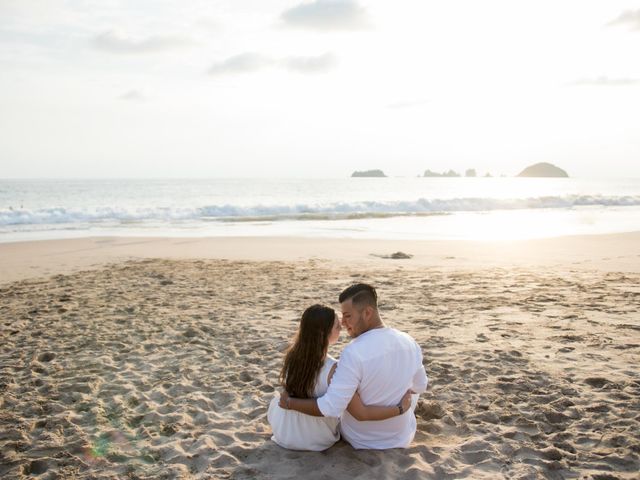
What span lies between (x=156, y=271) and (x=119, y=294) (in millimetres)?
2217

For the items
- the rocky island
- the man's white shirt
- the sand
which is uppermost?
the rocky island

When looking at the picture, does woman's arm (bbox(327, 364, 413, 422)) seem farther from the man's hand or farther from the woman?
the man's hand

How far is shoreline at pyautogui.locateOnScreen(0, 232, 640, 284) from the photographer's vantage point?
40.7 ft

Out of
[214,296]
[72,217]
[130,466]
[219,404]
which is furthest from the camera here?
[72,217]

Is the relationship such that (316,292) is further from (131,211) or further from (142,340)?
(131,211)

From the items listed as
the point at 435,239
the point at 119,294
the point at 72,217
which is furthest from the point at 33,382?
the point at 72,217

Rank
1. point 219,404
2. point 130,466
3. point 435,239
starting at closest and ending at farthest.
Result: point 130,466
point 219,404
point 435,239

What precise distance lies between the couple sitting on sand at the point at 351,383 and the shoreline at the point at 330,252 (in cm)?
832

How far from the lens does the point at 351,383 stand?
3.66m

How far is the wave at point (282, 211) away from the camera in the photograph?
27.8m

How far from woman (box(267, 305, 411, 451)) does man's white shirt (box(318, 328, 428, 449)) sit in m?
0.09

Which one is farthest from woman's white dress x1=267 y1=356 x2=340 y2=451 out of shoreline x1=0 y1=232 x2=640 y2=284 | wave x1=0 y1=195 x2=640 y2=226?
wave x1=0 y1=195 x2=640 y2=226

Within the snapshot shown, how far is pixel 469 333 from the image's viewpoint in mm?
6902

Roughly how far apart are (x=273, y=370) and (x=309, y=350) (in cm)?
212
